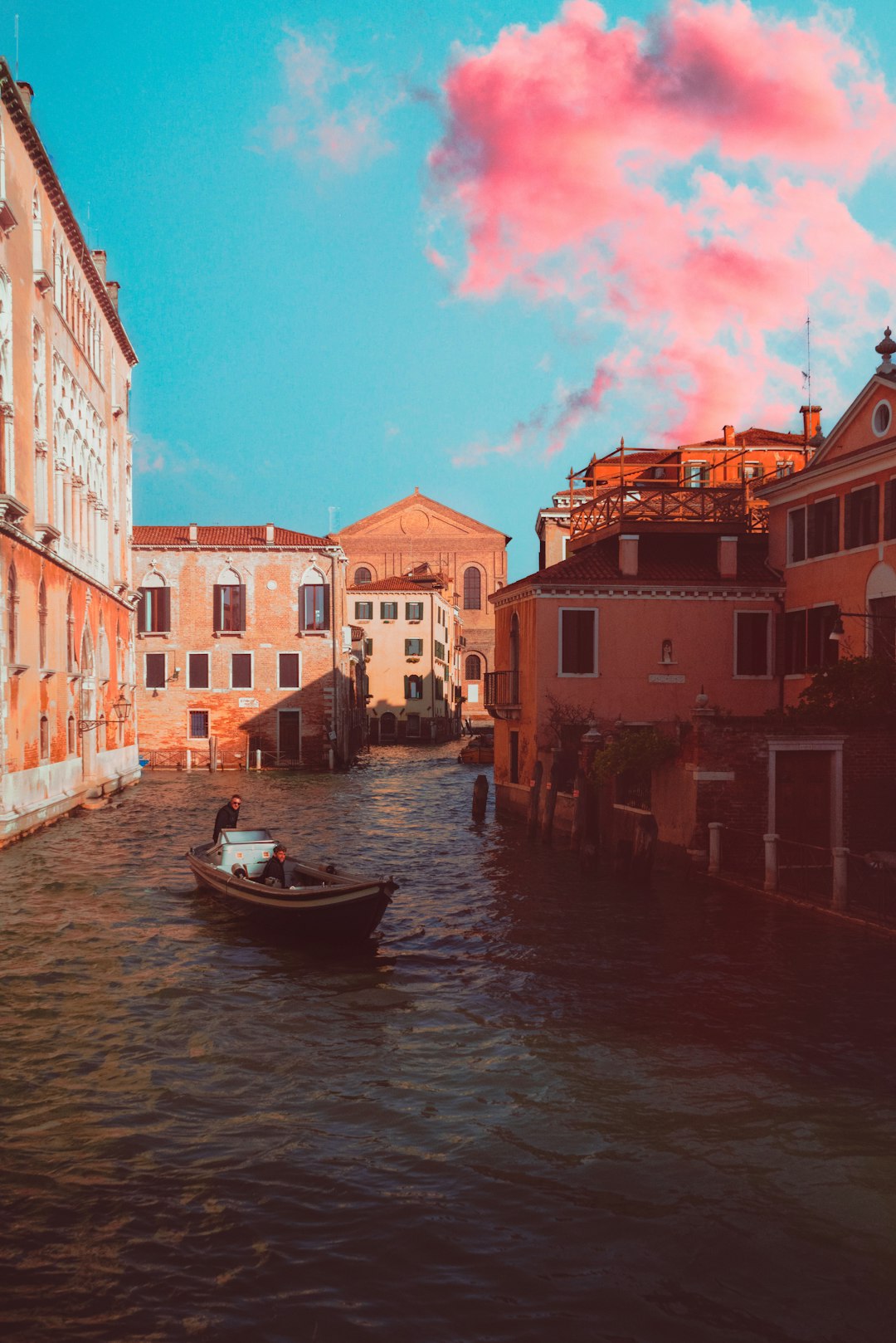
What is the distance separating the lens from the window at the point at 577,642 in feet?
85.9

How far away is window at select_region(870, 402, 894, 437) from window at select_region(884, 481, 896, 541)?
962mm

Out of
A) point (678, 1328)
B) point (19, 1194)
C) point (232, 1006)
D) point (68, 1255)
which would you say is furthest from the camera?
point (232, 1006)

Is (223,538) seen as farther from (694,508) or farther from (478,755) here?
(694,508)

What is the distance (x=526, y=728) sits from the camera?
27.3 meters

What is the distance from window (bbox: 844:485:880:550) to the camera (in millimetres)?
22094

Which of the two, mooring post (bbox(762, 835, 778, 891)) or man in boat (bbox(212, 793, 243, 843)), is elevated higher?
man in boat (bbox(212, 793, 243, 843))

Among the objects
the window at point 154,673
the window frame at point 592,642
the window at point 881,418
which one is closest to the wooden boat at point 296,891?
the window frame at point 592,642

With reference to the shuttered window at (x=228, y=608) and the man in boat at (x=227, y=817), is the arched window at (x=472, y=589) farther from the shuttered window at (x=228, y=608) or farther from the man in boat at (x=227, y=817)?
the man in boat at (x=227, y=817)

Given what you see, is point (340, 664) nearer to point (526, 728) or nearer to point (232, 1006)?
point (526, 728)

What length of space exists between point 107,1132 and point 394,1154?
2070 millimetres

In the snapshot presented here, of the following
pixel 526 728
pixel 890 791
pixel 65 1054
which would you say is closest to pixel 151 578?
pixel 526 728

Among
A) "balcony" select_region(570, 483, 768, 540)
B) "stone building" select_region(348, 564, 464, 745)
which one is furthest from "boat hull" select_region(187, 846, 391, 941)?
"stone building" select_region(348, 564, 464, 745)

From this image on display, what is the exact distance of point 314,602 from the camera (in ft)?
149

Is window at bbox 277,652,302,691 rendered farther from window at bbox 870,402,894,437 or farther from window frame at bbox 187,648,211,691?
window at bbox 870,402,894,437
